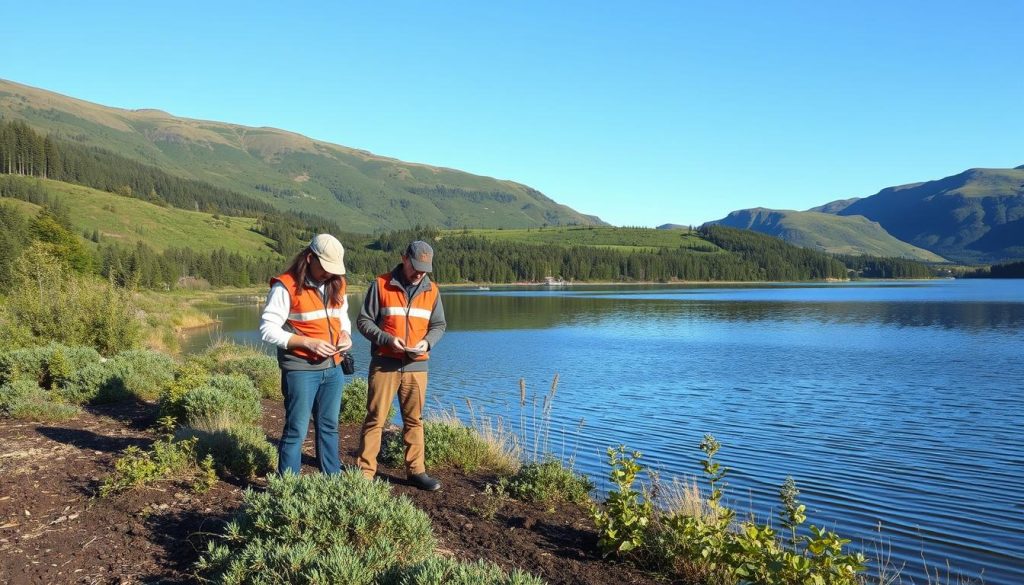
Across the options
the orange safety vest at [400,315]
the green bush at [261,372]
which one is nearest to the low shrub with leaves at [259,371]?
the green bush at [261,372]

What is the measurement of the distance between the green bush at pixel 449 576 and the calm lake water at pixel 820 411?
561 centimetres

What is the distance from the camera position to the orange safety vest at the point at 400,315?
6383mm

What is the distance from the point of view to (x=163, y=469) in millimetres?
6145

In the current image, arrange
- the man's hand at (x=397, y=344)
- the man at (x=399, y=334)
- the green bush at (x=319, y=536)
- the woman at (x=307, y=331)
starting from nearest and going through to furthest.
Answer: the green bush at (x=319, y=536) < the woman at (x=307, y=331) < the man's hand at (x=397, y=344) < the man at (x=399, y=334)

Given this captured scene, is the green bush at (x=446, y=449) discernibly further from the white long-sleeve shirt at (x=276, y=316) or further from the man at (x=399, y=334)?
the white long-sleeve shirt at (x=276, y=316)

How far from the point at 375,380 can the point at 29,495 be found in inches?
119

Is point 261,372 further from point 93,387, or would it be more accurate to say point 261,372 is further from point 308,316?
point 308,316

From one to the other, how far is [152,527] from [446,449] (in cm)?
353

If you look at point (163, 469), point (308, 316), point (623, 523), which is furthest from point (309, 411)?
point (623, 523)

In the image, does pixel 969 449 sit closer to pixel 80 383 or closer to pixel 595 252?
pixel 80 383

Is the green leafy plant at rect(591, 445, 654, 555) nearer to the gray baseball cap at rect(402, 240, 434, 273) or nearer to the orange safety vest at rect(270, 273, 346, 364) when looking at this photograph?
the gray baseball cap at rect(402, 240, 434, 273)

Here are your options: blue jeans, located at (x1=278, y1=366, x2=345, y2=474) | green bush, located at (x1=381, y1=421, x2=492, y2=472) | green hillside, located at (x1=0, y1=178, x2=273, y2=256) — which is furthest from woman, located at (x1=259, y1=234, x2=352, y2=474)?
green hillside, located at (x1=0, y1=178, x2=273, y2=256)

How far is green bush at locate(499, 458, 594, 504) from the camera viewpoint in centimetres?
687

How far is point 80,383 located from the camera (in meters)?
10.8
